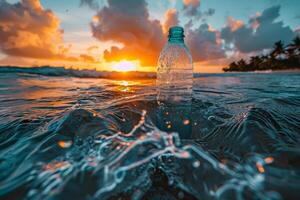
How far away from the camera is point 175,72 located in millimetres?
3252

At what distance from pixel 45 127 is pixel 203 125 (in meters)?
1.79

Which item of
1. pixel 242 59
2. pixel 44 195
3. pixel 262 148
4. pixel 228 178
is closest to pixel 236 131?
pixel 262 148

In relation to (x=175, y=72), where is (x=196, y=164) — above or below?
below

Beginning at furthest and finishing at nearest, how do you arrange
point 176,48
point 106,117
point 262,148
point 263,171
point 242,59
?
point 242,59 < point 176,48 < point 106,117 < point 262,148 < point 263,171

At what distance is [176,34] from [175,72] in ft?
4.19

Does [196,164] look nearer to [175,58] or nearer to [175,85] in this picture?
[175,58]

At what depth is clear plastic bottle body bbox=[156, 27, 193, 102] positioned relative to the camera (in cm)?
265

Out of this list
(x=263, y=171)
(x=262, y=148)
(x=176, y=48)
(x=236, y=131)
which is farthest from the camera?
(x=176, y=48)

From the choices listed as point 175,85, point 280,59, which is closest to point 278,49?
point 280,59

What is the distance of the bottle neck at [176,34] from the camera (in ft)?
6.54

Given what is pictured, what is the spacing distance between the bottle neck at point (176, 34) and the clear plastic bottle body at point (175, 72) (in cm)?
34

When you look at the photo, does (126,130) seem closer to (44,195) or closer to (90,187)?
(90,187)

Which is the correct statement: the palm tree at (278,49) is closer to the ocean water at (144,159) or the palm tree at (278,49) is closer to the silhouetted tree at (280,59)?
the silhouetted tree at (280,59)

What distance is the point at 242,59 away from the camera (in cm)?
6128
